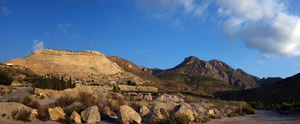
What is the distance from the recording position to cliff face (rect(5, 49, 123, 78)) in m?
57.7

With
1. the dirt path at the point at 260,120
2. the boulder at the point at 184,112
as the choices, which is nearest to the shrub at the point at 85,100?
the boulder at the point at 184,112

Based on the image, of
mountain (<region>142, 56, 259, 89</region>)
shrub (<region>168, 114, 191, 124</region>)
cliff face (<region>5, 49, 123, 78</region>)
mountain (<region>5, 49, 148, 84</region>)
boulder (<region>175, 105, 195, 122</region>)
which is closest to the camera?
shrub (<region>168, 114, 191, 124</region>)

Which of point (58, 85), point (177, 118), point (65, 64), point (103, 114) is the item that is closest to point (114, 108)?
point (103, 114)

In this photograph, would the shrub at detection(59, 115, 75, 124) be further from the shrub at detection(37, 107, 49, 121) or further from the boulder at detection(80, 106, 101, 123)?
the shrub at detection(37, 107, 49, 121)

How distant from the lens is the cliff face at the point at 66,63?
57.7 metres

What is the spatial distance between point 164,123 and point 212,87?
77308 millimetres

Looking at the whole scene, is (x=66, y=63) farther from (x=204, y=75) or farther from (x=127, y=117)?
(x=204, y=75)

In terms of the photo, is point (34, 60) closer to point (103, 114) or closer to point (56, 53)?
point (56, 53)

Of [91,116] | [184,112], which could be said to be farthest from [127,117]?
[184,112]

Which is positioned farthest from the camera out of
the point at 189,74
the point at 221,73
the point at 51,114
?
the point at 221,73

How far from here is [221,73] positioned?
122m

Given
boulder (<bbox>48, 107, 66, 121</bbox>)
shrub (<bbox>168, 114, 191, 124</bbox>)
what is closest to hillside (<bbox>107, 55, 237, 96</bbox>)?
shrub (<bbox>168, 114, 191, 124</bbox>)

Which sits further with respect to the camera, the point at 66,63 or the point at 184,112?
the point at 66,63

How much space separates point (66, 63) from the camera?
2483 inches
